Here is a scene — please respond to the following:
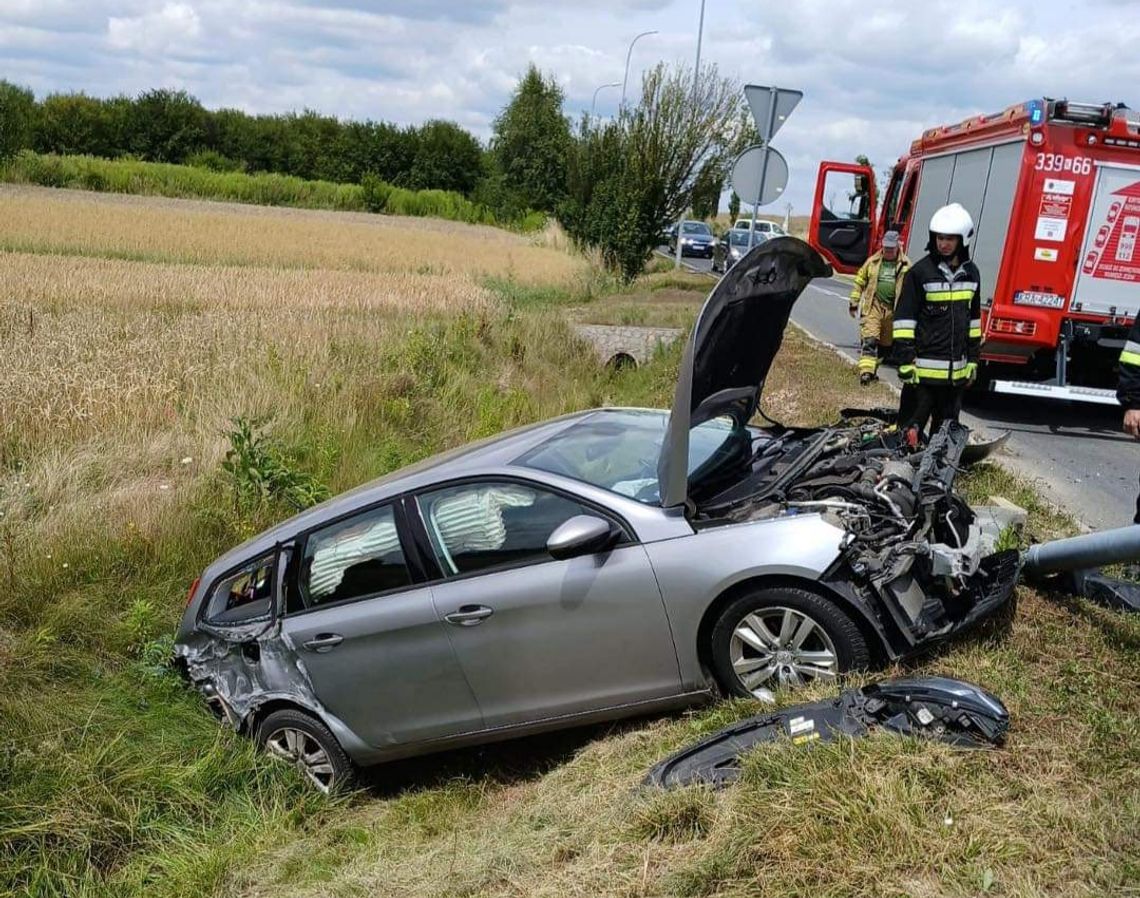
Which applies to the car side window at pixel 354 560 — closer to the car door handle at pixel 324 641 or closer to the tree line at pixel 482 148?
the car door handle at pixel 324 641

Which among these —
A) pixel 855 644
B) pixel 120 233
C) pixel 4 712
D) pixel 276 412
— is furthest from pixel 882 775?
pixel 120 233

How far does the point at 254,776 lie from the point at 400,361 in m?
6.97

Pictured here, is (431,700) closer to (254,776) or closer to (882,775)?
(254,776)

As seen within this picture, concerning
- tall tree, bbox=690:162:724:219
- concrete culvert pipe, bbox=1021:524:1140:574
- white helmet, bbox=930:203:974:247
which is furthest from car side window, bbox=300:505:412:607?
tall tree, bbox=690:162:724:219

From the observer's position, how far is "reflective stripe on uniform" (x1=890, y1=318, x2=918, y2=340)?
251 inches

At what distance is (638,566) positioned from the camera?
392 centimetres

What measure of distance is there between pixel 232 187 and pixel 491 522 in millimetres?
58760

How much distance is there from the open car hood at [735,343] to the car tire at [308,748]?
215 cm

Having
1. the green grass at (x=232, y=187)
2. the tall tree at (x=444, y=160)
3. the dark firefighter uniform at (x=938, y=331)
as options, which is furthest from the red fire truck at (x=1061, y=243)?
the tall tree at (x=444, y=160)

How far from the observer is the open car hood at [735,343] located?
→ 3938 mm

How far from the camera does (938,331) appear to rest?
6328 mm

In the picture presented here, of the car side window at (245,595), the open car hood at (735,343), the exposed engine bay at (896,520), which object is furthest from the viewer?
the car side window at (245,595)

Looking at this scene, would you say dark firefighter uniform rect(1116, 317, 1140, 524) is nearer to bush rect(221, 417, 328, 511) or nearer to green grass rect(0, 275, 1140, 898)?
green grass rect(0, 275, 1140, 898)

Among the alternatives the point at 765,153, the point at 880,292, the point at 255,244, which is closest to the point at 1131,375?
the point at 880,292
